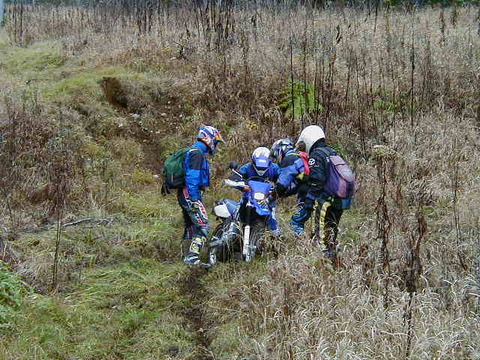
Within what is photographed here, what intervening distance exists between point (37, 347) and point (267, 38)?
8411mm

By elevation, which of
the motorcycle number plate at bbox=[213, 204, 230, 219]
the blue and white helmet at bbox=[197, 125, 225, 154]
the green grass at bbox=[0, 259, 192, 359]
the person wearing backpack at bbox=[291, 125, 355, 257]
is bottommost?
the green grass at bbox=[0, 259, 192, 359]

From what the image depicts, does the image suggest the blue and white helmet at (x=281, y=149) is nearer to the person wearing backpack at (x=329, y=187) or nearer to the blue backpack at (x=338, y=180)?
the person wearing backpack at (x=329, y=187)

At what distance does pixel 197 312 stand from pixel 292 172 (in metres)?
1.88

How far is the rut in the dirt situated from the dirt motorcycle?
1.09 ft

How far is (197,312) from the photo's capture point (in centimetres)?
495

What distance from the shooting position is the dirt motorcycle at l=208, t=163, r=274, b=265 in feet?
18.7

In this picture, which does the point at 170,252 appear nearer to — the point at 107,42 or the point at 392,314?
the point at 392,314

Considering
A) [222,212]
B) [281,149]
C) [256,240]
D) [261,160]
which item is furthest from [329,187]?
[222,212]

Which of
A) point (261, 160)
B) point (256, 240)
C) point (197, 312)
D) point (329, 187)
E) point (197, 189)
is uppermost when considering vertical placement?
point (261, 160)

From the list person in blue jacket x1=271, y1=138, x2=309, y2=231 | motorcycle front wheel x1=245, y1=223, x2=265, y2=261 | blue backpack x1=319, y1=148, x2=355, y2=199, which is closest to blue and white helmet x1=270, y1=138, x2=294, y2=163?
person in blue jacket x1=271, y1=138, x2=309, y2=231

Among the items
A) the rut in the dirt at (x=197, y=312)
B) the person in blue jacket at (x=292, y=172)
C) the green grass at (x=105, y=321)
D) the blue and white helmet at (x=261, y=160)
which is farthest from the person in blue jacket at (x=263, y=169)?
the green grass at (x=105, y=321)

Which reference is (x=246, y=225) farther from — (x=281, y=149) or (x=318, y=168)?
(x=281, y=149)

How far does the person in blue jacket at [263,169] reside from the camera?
5.92m

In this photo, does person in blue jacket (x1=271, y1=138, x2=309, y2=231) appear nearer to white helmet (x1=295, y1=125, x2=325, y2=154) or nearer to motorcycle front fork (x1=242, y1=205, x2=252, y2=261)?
white helmet (x1=295, y1=125, x2=325, y2=154)
